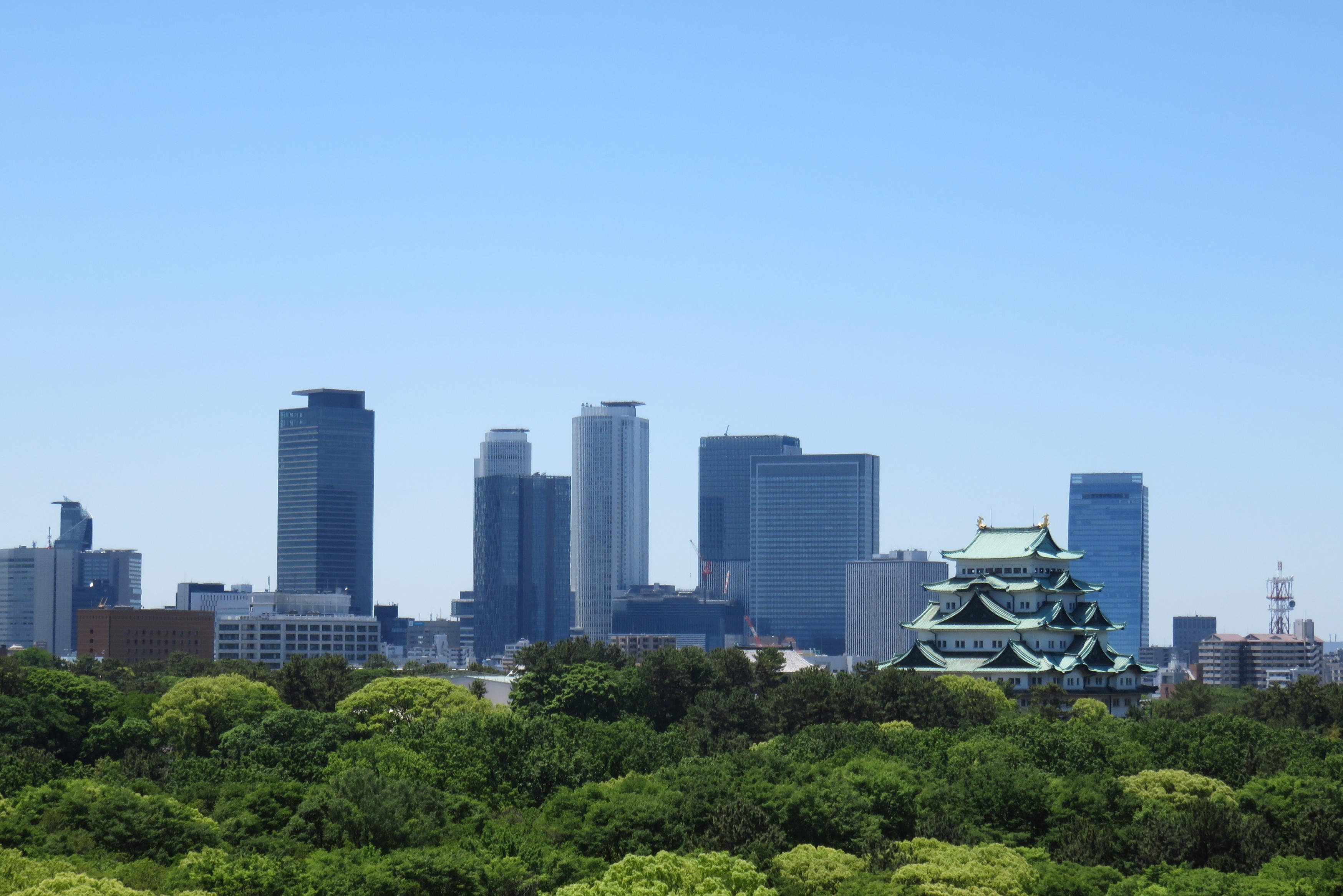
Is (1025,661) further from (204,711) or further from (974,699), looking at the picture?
(204,711)

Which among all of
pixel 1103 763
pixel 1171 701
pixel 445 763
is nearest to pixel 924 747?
pixel 1103 763

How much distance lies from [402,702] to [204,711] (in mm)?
12724

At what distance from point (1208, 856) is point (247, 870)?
3865cm

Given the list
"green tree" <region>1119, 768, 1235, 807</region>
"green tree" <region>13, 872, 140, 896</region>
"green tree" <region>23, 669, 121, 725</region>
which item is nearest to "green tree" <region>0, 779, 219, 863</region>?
"green tree" <region>13, 872, 140, 896</region>

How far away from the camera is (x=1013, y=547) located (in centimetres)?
15462

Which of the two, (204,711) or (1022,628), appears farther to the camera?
(1022,628)

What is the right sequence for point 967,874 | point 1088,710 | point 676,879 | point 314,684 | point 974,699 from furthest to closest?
1. point 314,684
2. point 1088,710
3. point 974,699
4. point 967,874
5. point 676,879

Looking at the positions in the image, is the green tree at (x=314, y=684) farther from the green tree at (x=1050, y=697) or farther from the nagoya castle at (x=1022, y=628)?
the green tree at (x=1050, y=697)

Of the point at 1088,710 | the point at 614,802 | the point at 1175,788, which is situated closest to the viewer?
the point at 614,802

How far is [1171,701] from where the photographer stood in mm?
148125

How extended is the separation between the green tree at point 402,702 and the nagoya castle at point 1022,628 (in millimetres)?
41564

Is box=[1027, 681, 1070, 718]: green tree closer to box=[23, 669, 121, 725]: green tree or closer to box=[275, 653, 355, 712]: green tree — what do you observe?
box=[275, 653, 355, 712]: green tree

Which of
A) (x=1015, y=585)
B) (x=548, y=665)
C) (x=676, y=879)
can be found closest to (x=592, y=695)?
(x=548, y=665)

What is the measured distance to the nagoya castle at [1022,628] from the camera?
146 m
